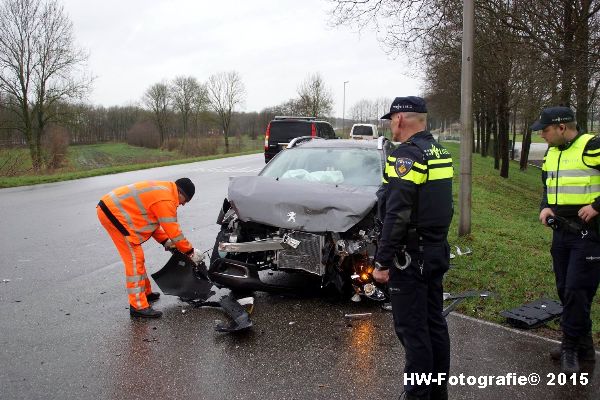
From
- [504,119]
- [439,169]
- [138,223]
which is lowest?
[138,223]

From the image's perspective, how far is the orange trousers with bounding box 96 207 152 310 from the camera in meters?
4.94

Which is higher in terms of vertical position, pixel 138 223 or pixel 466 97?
pixel 466 97

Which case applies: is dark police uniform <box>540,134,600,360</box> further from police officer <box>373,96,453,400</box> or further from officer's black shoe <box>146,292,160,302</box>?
officer's black shoe <box>146,292,160,302</box>

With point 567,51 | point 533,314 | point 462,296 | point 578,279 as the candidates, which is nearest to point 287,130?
point 567,51

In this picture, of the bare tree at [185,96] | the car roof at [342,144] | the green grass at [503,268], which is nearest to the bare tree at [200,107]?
the bare tree at [185,96]

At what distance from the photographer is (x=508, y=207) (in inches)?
592

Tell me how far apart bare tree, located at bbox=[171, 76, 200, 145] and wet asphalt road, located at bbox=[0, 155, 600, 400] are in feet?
196

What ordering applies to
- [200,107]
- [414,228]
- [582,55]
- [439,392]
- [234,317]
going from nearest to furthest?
[414,228] → [439,392] → [234,317] → [582,55] → [200,107]

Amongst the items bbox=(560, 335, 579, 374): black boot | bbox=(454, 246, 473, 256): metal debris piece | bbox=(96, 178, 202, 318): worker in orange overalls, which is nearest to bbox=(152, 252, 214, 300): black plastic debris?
bbox=(96, 178, 202, 318): worker in orange overalls

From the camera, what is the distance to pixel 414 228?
3186 mm

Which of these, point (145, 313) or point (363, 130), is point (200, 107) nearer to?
point (363, 130)

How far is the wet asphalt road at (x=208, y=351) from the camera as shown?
3529 millimetres

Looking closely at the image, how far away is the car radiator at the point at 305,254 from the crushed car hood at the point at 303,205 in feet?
0.30

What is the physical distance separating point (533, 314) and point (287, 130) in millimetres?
15581
